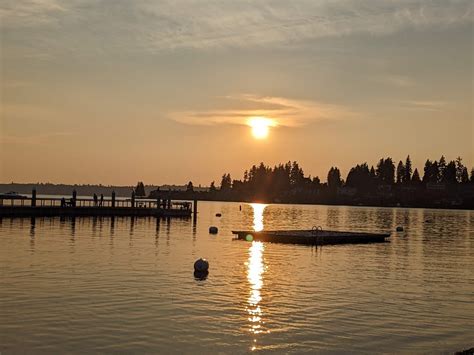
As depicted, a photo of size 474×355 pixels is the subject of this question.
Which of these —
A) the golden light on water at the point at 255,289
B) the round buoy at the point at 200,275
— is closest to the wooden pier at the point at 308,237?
the golden light on water at the point at 255,289

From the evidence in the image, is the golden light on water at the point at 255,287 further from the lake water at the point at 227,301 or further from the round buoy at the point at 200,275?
the round buoy at the point at 200,275

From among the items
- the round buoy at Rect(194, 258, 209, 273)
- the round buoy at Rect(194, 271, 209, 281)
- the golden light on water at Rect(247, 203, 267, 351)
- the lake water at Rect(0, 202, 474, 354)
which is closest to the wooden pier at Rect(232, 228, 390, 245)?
the golden light on water at Rect(247, 203, 267, 351)

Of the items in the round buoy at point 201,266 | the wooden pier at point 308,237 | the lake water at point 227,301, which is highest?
the wooden pier at point 308,237

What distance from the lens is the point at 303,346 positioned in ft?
66.7

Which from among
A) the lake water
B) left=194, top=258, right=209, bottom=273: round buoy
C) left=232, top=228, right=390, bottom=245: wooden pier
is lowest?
the lake water

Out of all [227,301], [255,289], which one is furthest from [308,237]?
[227,301]

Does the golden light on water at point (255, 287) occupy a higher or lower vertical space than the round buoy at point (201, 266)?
lower

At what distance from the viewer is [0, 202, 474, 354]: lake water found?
20.8 metres

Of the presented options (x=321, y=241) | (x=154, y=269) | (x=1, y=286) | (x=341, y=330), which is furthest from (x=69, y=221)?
(x=341, y=330)

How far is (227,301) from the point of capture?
91.2 ft

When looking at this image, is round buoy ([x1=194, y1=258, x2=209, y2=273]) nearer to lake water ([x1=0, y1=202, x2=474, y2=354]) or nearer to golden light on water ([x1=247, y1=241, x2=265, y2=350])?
lake water ([x1=0, y1=202, x2=474, y2=354])

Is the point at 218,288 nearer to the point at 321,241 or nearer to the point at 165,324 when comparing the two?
the point at 165,324

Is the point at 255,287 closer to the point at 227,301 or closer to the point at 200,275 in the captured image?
the point at 227,301

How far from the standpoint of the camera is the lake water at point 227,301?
2075 centimetres
